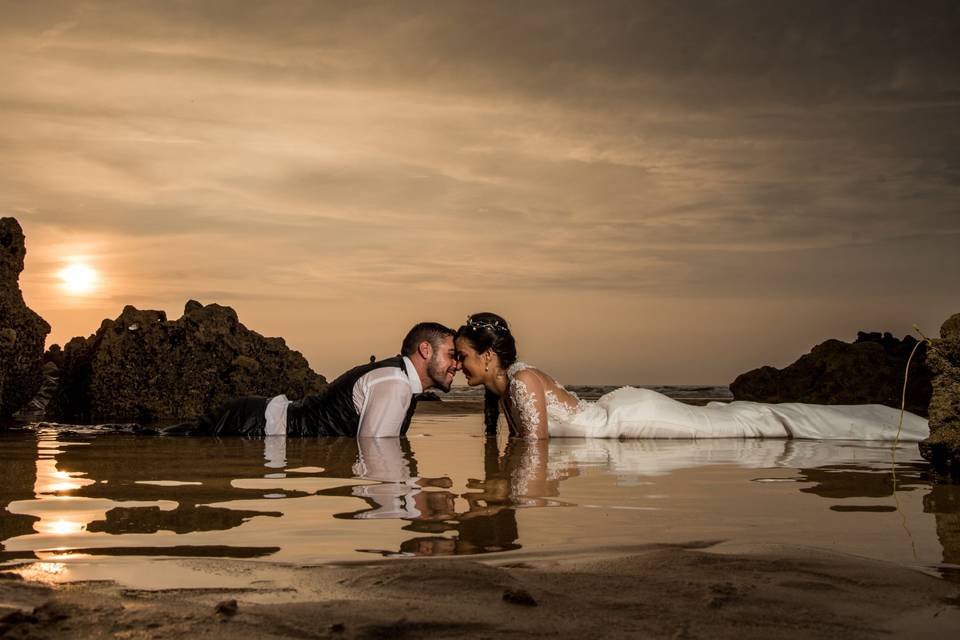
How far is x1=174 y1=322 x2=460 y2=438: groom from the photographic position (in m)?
9.04

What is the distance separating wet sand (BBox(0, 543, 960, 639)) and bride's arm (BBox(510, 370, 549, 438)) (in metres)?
6.53

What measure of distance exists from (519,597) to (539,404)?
23.8 feet

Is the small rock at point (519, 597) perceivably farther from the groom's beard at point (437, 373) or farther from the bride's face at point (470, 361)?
the bride's face at point (470, 361)

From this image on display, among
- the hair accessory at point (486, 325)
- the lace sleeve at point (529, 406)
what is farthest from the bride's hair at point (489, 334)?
the lace sleeve at point (529, 406)

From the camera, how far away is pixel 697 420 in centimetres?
1029

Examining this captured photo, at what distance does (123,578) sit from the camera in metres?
2.59

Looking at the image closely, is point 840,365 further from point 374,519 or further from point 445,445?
point 374,519

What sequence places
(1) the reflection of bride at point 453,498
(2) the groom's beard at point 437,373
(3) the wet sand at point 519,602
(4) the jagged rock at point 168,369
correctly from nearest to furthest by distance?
(3) the wet sand at point 519,602, (1) the reflection of bride at point 453,498, (2) the groom's beard at point 437,373, (4) the jagged rock at point 168,369

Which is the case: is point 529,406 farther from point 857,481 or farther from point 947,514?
point 947,514

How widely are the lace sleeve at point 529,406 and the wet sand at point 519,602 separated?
6.53 meters

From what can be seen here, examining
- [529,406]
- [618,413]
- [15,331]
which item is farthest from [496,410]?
[15,331]

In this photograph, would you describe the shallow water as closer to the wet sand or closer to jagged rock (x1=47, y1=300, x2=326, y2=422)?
the wet sand

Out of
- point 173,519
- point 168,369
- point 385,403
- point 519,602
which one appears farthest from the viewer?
point 168,369

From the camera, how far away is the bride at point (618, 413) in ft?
31.7
